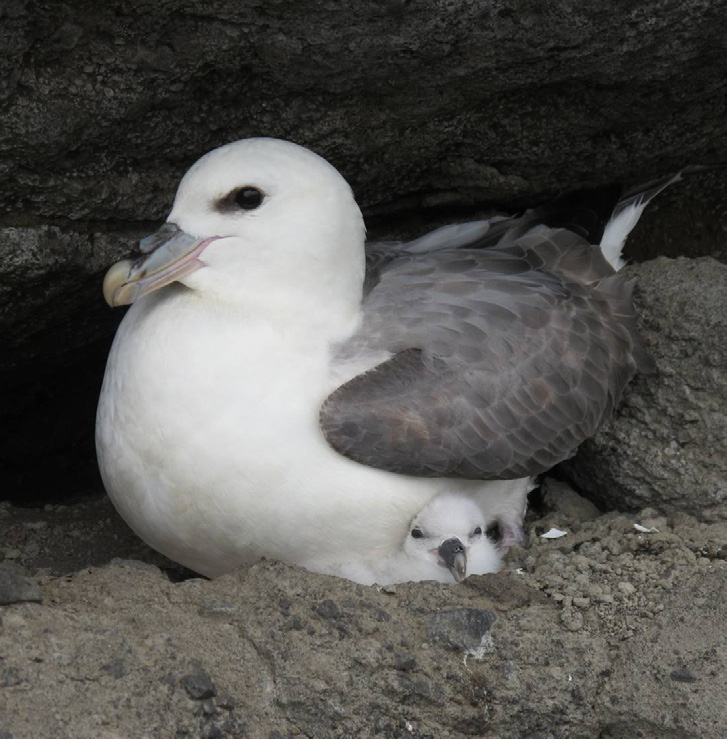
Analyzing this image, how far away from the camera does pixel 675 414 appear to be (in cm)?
440

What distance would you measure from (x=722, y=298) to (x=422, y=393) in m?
1.22

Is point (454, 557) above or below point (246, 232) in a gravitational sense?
below

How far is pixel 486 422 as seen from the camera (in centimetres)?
390

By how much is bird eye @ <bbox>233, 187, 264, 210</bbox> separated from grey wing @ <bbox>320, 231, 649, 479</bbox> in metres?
0.47

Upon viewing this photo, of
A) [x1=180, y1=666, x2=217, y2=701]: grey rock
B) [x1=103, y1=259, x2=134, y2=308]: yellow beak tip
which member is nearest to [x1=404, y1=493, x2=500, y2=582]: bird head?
[x1=180, y1=666, x2=217, y2=701]: grey rock

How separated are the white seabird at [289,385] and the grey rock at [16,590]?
534 mm

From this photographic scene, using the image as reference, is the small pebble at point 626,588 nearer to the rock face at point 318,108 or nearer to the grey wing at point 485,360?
the grey wing at point 485,360

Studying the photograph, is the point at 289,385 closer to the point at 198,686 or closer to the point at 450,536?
the point at 450,536

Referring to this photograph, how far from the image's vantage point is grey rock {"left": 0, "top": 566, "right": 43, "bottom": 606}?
3213mm

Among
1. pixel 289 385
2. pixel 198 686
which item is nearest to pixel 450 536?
pixel 289 385

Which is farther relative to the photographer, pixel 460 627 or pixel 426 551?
pixel 426 551

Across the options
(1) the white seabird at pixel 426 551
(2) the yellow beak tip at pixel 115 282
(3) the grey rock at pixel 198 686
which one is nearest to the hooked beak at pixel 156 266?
(2) the yellow beak tip at pixel 115 282

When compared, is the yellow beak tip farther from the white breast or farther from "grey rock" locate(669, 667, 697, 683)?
"grey rock" locate(669, 667, 697, 683)

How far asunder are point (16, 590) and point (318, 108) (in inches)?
70.2
